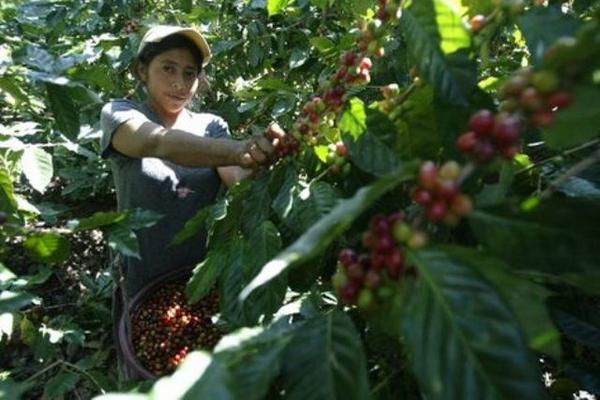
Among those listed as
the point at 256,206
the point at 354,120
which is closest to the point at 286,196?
the point at 256,206

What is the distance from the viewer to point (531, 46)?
88 centimetres

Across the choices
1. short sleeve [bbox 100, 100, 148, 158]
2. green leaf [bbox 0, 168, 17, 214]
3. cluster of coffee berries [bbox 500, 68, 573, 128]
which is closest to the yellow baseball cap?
short sleeve [bbox 100, 100, 148, 158]

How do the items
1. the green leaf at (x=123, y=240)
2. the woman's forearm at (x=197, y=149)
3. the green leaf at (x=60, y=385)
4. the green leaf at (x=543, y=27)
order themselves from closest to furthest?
the green leaf at (x=543, y=27)
the green leaf at (x=123, y=240)
the woman's forearm at (x=197, y=149)
the green leaf at (x=60, y=385)

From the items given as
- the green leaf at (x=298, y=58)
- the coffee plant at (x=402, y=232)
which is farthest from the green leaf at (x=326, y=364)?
the green leaf at (x=298, y=58)

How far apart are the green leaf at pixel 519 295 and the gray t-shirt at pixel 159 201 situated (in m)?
1.80

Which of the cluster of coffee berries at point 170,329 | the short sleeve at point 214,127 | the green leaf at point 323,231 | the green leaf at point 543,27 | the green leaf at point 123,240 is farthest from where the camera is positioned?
the short sleeve at point 214,127

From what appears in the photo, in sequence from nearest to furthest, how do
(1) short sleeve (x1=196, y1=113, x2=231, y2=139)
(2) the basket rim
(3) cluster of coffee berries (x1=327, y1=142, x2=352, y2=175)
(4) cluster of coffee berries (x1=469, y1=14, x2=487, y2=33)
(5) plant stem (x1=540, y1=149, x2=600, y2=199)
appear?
1. (5) plant stem (x1=540, y1=149, x2=600, y2=199)
2. (4) cluster of coffee berries (x1=469, y1=14, x2=487, y2=33)
3. (3) cluster of coffee berries (x1=327, y1=142, x2=352, y2=175)
4. (2) the basket rim
5. (1) short sleeve (x1=196, y1=113, x2=231, y2=139)

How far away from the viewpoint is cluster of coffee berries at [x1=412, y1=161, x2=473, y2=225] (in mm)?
666

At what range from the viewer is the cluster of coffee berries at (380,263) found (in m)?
0.70

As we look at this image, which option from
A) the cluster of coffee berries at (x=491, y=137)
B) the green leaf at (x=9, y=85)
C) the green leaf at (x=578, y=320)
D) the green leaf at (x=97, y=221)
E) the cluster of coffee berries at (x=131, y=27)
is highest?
the cluster of coffee berries at (x=131, y=27)

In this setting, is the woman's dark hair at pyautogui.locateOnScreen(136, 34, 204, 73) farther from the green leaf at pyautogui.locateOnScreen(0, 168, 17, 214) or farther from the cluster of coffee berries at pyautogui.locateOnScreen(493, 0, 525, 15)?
the cluster of coffee berries at pyautogui.locateOnScreen(493, 0, 525, 15)

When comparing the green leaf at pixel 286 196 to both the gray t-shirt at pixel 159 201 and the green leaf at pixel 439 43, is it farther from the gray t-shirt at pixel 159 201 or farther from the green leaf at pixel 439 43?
the gray t-shirt at pixel 159 201

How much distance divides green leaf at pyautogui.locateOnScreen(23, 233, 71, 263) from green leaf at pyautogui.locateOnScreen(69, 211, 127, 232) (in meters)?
0.05

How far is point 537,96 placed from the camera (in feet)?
2.16
